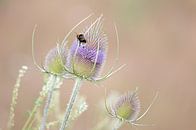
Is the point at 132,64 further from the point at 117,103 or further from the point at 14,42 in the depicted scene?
the point at 117,103

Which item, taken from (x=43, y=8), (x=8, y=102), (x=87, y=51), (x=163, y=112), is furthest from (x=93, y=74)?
(x=43, y=8)

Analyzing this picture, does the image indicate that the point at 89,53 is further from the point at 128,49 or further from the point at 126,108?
the point at 128,49

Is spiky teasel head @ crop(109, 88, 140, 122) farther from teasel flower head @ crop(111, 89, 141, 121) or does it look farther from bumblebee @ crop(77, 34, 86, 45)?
bumblebee @ crop(77, 34, 86, 45)

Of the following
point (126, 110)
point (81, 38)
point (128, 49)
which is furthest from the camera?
point (128, 49)

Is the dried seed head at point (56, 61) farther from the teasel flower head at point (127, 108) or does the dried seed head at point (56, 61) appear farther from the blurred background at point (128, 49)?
the blurred background at point (128, 49)

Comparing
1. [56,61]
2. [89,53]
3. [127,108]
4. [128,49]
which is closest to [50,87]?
[56,61]
